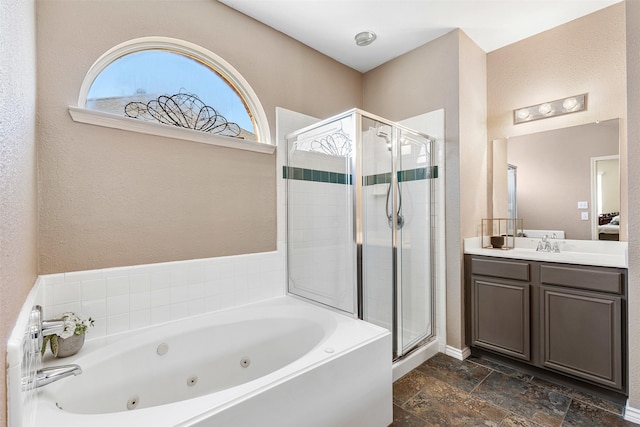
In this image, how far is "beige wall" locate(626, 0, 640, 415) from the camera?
5.53 ft

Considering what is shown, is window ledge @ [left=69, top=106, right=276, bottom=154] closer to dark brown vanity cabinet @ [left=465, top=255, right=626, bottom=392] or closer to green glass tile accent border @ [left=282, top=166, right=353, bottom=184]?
green glass tile accent border @ [left=282, top=166, right=353, bottom=184]

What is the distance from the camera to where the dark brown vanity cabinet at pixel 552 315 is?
6.06 feet

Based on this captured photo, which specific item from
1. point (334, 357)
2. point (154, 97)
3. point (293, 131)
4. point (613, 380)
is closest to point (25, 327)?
point (334, 357)

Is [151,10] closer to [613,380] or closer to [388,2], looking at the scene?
[388,2]

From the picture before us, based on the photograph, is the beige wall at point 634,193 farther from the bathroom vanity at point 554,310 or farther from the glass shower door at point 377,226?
the glass shower door at point 377,226

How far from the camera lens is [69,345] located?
56.7 inches

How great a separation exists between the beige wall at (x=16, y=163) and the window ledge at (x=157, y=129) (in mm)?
218

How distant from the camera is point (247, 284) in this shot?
2264 millimetres

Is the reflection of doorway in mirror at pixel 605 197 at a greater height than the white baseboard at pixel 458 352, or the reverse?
the reflection of doorway in mirror at pixel 605 197

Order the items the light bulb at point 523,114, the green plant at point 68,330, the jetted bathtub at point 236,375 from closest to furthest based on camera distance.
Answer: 1. the jetted bathtub at point 236,375
2. the green plant at point 68,330
3. the light bulb at point 523,114

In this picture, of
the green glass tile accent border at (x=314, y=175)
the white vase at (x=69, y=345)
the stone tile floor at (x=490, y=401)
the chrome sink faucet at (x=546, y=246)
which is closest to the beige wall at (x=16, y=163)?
the white vase at (x=69, y=345)

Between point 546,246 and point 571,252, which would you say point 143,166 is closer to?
point 546,246

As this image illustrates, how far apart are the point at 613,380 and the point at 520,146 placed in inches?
73.7

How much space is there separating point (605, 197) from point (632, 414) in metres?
1.46
